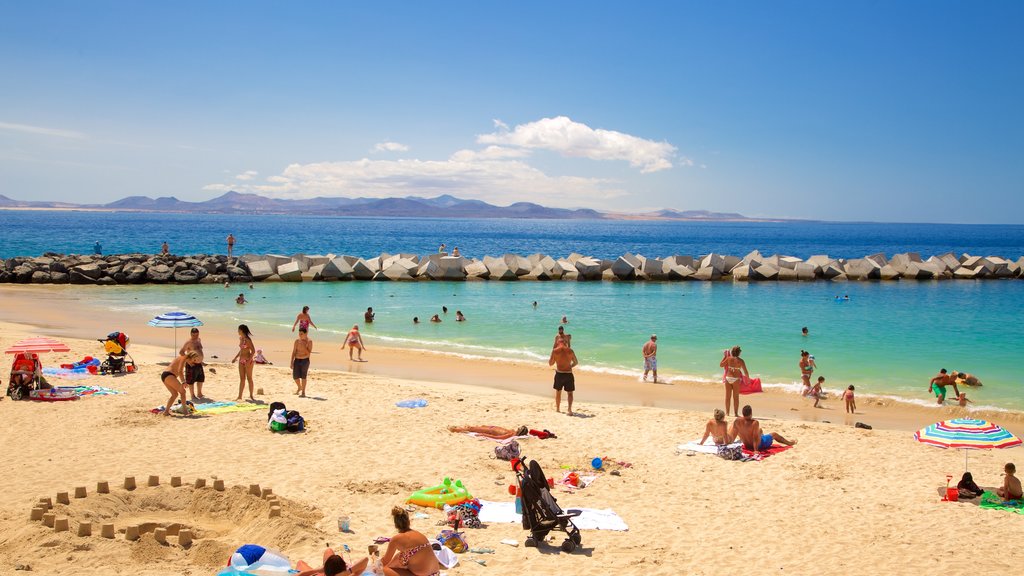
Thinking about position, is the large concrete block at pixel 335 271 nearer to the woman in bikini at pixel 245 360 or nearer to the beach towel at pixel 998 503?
the woman in bikini at pixel 245 360

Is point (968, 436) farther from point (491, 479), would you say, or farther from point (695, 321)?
point (695, 321)

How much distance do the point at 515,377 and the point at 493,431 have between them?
6.31m

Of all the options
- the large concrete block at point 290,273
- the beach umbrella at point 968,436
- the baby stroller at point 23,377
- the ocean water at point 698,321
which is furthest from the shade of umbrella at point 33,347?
the large concrete block at point 290,273

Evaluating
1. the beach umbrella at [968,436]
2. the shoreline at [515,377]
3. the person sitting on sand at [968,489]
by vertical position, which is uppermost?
the beach umbrella at [968,436]

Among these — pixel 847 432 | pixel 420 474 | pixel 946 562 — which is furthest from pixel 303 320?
pixel 946 562

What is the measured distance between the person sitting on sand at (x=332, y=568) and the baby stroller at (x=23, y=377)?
914 centimetres

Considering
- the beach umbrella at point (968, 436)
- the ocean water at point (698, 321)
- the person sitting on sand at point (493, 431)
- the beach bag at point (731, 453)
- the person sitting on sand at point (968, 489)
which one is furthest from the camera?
the ocean water at point (698, 321)

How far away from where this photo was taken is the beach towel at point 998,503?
9367 millimetres

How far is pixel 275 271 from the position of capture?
4066 centimetres

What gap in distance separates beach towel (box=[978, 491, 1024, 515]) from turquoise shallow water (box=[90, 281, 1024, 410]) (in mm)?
7690

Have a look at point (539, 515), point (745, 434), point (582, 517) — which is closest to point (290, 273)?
point (745, 434)

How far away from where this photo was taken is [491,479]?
402 inches

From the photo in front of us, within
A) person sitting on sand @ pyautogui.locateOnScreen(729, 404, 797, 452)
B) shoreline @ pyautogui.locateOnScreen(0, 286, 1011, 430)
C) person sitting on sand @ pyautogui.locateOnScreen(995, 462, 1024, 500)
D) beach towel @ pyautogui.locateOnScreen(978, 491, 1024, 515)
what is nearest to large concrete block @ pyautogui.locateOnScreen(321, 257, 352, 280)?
shoreline @ pyautogui.locateOnScreen(0, 286, 1011, 430)

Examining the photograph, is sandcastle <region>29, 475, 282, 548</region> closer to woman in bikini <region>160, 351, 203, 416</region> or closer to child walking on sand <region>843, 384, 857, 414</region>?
woman in bikini <region>160, 351, 203, 416</region>
